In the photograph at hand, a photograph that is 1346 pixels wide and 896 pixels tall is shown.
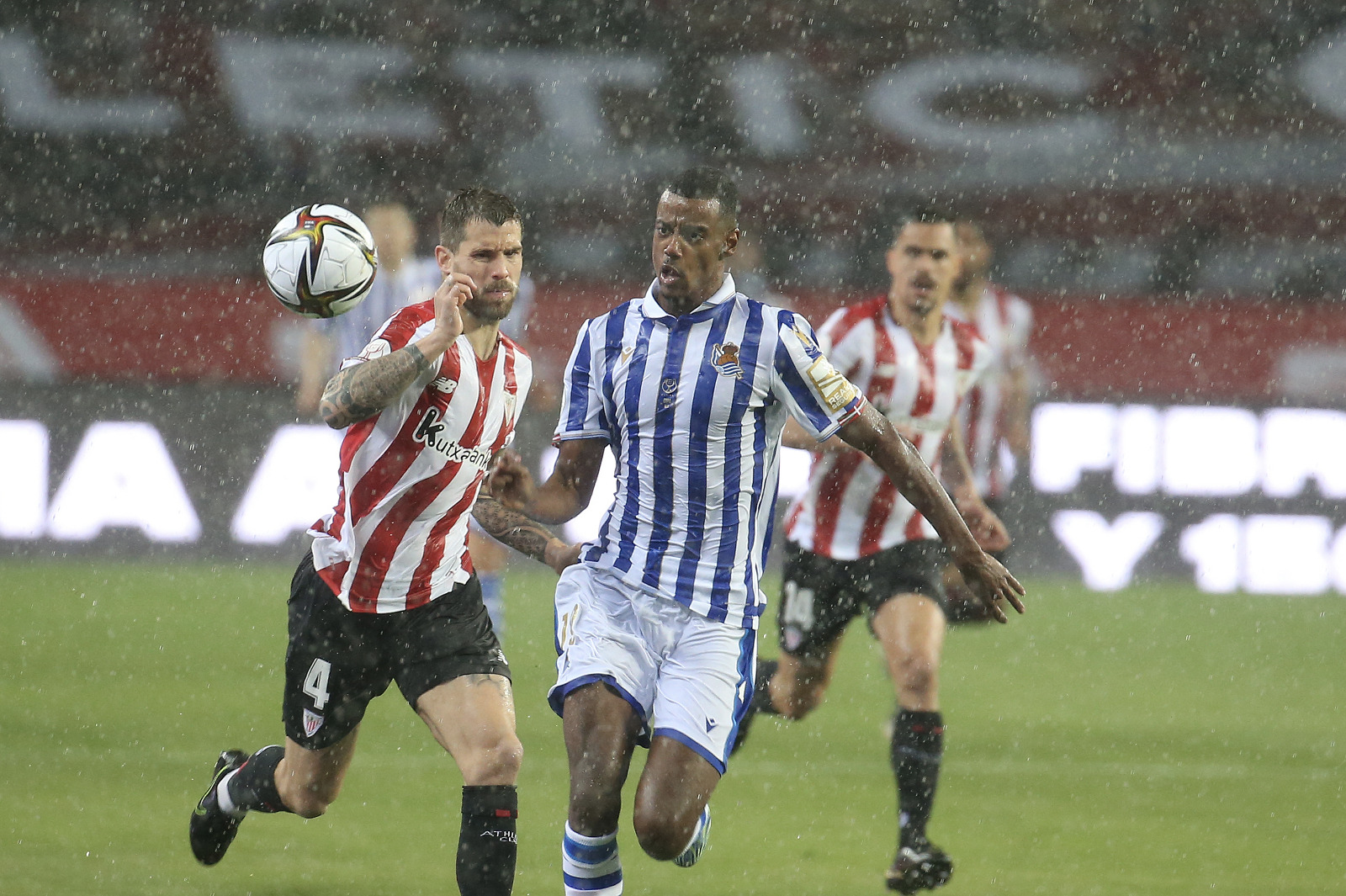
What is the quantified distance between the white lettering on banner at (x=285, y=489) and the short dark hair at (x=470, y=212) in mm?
6202

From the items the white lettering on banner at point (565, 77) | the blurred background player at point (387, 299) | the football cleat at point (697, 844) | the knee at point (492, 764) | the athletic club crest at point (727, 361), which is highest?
the white lettering on banner at point (565, 77)

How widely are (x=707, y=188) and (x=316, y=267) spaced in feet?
3.23

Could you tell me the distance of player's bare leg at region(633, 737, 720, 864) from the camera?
363cm

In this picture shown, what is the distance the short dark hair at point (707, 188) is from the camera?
12.7 feet

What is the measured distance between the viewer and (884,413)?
212 inches

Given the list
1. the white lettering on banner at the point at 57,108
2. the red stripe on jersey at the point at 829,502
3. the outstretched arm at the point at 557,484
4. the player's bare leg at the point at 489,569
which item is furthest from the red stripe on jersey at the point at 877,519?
the white lettering on banner at the point at 57,108

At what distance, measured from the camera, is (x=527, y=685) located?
7.34m

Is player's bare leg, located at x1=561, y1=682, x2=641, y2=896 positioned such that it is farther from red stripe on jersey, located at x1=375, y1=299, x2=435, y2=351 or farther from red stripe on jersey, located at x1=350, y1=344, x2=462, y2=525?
red stripe on jersey, located at x1=375, y1=299, x2=435, y2=351

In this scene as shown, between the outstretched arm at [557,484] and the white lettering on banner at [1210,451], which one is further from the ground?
the white lettering on banner at [1210,451]

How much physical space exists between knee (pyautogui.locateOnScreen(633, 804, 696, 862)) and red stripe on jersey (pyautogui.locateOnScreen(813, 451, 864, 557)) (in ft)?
6.09

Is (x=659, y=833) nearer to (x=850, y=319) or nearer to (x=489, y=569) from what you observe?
(x=850, y=319)

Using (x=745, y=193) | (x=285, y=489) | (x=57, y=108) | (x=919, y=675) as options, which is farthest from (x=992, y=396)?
(x=57, y=108)

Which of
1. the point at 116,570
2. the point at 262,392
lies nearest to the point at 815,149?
the point at 262,392

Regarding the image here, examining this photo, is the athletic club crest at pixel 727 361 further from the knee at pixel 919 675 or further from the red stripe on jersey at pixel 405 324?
the knee at pixel 919 675
